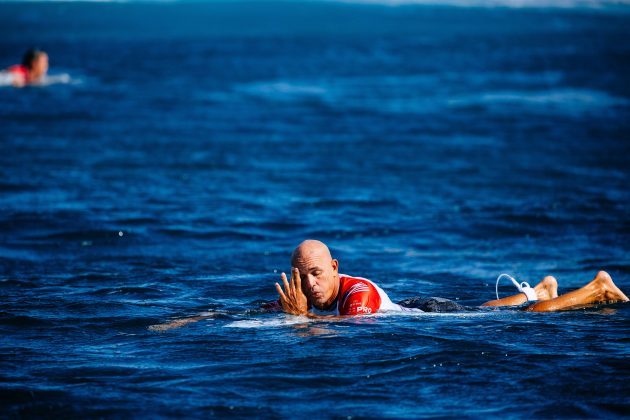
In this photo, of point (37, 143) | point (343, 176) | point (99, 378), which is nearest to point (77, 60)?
point (37, 143)

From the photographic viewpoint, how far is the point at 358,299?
930 cm

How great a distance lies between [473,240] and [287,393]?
7.59 m

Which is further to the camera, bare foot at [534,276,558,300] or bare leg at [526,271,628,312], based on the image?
bare foot at [534,276,558,300]

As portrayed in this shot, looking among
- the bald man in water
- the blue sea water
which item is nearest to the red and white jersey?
the bald man in water

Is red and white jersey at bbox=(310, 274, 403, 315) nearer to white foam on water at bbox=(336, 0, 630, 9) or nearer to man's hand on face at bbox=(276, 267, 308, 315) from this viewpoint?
man's hand on face at bbox=(276, 267, 308, 315)

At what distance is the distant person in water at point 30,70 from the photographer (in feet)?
96.7

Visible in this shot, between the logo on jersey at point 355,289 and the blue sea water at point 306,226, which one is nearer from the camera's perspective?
the blue sea water at point 306,226

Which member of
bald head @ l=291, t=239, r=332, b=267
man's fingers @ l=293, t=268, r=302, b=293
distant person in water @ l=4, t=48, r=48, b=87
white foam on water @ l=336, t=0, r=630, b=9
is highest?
white foam on water @ l=336, t=0, r=630, b=9

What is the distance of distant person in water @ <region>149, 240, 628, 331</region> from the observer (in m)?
9.15

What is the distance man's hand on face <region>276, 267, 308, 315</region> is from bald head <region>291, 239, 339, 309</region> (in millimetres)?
98

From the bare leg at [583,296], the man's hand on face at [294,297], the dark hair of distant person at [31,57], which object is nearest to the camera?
the man's hand on face at [294,297]

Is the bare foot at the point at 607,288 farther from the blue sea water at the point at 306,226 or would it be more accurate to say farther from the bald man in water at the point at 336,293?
the blue sea water at the point at 306,226

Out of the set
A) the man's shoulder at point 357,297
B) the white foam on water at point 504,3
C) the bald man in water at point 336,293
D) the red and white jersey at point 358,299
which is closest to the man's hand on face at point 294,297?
the bald man in water at point 336,293

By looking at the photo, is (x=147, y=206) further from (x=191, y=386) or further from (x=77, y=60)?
(x=77, y=60)
